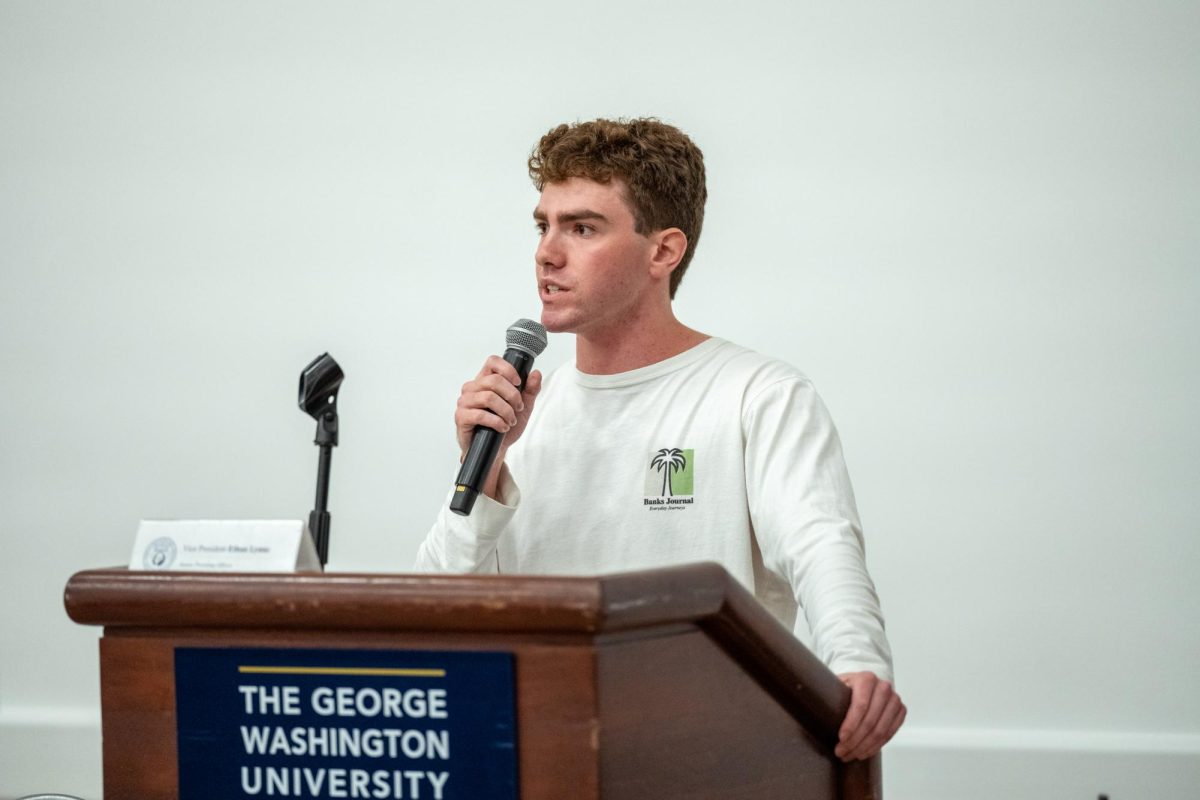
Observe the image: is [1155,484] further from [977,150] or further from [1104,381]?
[977,150]

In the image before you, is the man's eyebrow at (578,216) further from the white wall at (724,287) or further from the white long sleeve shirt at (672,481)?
the white wall at (724,287)

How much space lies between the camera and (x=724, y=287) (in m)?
3.72

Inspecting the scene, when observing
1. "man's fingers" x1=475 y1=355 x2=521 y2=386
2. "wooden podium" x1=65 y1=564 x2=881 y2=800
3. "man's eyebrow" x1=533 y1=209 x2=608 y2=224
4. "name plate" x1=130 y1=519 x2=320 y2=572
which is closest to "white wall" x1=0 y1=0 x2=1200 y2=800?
"man's eyebrow" x1=533 y1=209 x2=608 y2=224

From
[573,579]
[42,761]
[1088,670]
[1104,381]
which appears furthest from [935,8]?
[42,761]

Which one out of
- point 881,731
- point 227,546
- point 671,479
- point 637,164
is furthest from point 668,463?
point 227,546

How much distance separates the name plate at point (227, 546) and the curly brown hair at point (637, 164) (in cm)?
107

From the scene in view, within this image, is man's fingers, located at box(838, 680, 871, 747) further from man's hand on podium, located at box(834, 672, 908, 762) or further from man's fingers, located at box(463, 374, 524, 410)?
man's fingers, located at box(463, 374, 524, 410)

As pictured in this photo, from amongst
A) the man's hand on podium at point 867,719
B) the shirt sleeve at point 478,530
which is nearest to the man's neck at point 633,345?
the shirt sleeve at point 478,530

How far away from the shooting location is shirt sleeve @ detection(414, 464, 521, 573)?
1.91 m

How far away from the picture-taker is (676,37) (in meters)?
3.77

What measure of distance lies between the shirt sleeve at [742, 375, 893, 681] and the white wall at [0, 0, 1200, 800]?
1.74m

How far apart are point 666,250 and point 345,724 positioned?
123 cm

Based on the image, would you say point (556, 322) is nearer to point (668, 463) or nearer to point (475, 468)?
point (668, 463)

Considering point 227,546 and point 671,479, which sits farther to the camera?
point 671,479
